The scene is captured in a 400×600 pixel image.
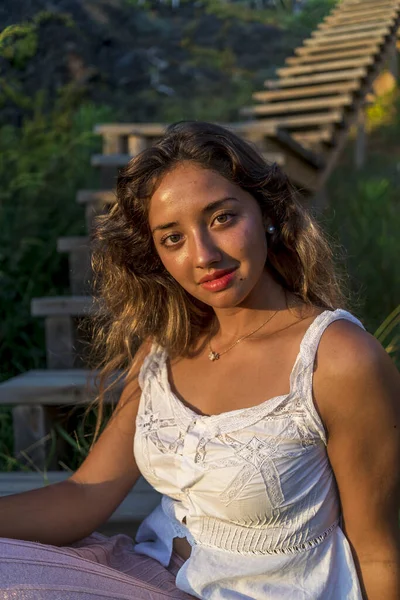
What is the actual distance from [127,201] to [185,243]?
0.23m

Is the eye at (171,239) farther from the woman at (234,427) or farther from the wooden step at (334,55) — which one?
the wooden step at (334,55)

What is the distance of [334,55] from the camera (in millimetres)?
6059

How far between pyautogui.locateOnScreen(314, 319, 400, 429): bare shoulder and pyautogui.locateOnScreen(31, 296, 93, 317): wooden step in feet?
6.25

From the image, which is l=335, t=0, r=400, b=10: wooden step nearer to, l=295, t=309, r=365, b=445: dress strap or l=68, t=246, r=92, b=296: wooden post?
l=68, t=246, r=92, b=296: wooden post

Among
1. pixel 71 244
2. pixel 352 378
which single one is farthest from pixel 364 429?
pixel 71 244

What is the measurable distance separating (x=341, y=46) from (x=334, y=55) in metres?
0.09

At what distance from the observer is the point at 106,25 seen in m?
7.82

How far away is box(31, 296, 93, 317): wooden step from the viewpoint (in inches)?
130

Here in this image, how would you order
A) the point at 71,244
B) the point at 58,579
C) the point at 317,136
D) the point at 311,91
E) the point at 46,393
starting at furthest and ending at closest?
the point at 311,91
the point at 317,136
the point at 71,244
the point at 46,393
the point at 58,579

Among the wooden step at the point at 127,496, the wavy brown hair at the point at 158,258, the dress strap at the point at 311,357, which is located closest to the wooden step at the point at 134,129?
the wooden step at the point at 127,496

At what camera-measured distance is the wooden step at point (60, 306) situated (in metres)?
3.30

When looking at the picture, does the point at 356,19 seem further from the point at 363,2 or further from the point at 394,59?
the point at 394,59

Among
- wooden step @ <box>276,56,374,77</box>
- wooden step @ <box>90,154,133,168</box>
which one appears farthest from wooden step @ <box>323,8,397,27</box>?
wooden step @ <box>90,154,133,168</box>

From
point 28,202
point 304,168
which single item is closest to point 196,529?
point 28,202
